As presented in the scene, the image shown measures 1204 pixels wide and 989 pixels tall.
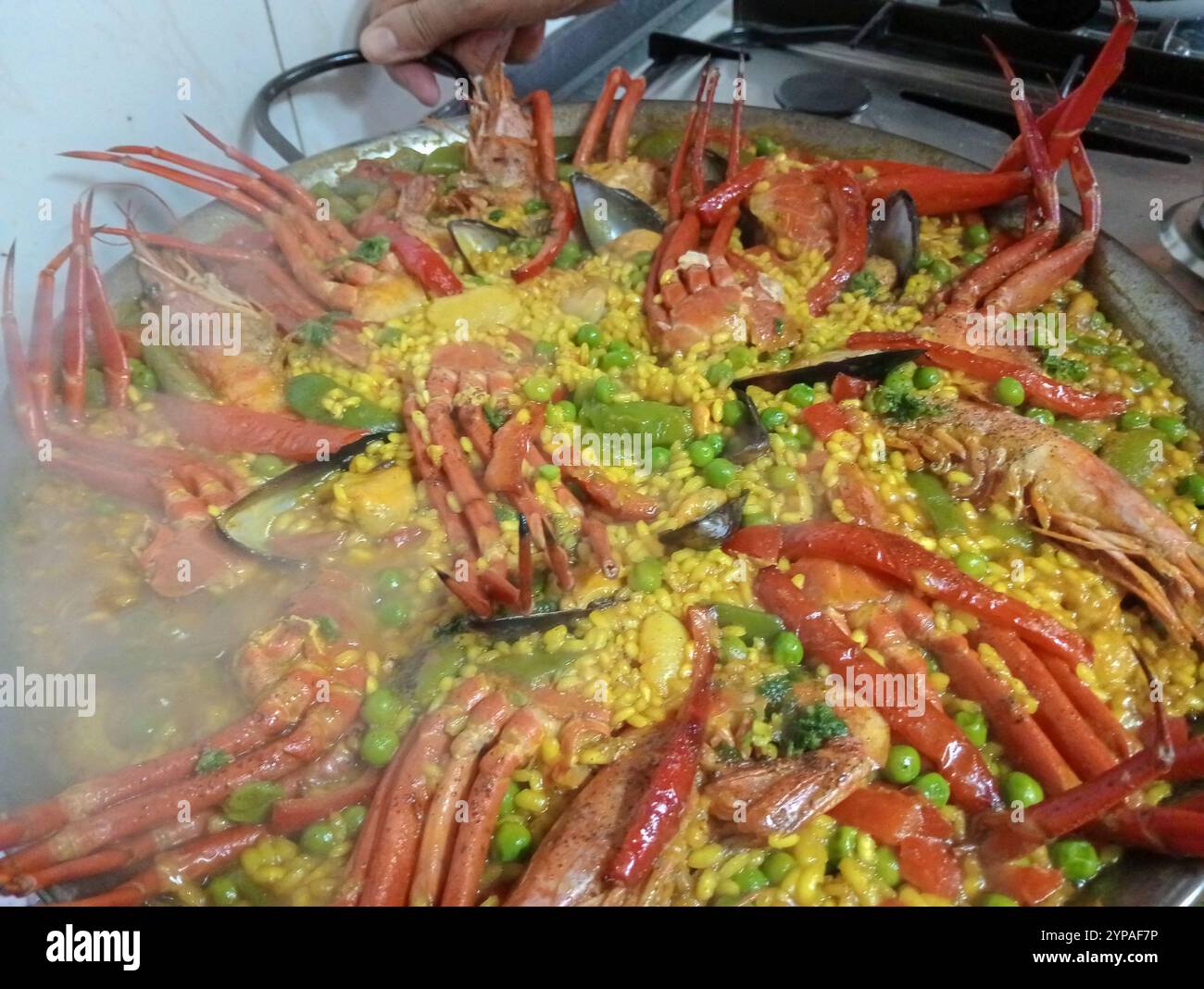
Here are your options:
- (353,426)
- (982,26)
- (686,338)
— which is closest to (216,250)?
(353,426)

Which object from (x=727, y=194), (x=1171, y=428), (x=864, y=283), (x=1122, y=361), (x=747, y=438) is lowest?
(x=747, y=438)

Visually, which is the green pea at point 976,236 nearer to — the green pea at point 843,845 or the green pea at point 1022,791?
the green pea at point 1022,791

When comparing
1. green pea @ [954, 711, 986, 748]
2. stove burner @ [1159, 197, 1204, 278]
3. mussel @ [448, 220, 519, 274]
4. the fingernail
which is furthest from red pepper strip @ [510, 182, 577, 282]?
stove burner @ [1159, 197, 1204, 278]

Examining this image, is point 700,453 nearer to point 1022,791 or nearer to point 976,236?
point 1022,791

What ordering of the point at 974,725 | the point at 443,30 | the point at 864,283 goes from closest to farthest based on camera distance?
the point at 974,725 → the point at 864,283 → the point at 443,30

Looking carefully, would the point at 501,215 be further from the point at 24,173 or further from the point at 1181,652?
the point at 1181,652

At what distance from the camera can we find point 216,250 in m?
4.40

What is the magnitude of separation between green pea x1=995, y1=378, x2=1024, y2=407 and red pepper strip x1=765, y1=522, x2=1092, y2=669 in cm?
96

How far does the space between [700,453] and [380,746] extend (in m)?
1.62

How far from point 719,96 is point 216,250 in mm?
3300

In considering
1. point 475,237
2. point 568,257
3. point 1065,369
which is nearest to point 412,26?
point 475,237

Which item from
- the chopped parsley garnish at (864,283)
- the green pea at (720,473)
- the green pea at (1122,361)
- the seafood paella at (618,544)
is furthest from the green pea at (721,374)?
the green pea at (1122,361)

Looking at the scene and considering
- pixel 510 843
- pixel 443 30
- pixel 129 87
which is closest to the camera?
pixel 510 843

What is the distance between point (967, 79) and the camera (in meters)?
5.59
